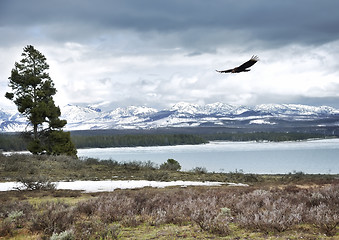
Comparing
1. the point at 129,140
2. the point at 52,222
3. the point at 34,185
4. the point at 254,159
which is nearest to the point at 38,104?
the point at 34,185

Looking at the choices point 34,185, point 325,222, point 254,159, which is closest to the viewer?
point 325,222

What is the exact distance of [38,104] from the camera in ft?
124

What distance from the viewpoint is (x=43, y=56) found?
39594mm

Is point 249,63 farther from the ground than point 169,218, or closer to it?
farther from the ground

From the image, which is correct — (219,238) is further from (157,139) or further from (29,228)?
(157,139)

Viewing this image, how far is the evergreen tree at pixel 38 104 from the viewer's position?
37750mm

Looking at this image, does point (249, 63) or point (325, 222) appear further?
point (325, 222)

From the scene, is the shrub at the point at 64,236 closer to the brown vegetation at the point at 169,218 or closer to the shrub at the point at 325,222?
the brown vegetation at the point at 169,218

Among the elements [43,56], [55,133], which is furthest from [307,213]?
[43,56]

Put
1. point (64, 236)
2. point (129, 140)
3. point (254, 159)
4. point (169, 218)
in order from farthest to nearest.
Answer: point (129, 140) → point (254, 159) → point (169, 218) → point (64, 236)

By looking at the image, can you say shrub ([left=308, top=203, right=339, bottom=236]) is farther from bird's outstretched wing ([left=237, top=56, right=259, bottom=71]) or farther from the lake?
the lake

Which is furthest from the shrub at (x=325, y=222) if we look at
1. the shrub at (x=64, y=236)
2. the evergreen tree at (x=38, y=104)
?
the evergreen tree at (x=38, y=104)

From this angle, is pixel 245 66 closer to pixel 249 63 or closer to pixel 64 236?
pixel 249 63

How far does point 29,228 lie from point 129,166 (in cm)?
2666
